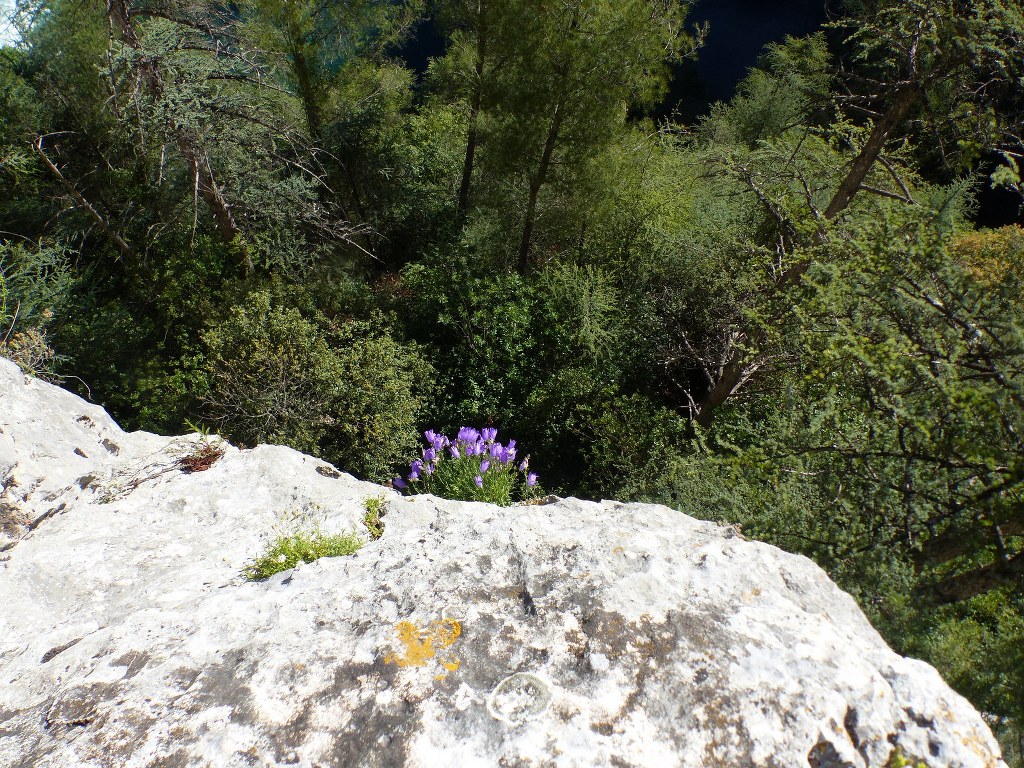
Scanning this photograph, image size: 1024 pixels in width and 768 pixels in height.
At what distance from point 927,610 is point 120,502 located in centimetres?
447

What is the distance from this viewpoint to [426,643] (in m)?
2.04

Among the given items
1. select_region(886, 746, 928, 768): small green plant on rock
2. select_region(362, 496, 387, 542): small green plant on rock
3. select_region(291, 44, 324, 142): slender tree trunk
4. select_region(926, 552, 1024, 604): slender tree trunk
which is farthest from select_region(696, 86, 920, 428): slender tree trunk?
select_region(291, 44, 324, 142): slender tree trunk

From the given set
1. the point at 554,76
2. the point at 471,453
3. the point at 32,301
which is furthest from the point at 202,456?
the point at 554,76

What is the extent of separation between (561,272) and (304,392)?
4.09 metres

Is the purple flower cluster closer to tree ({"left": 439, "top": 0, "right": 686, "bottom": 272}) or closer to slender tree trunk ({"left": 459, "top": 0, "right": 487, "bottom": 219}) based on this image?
tree ({"left": 439, "top": 0, "right": 686, "bottom": 272})

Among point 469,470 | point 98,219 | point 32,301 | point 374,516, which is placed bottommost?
point 469,470

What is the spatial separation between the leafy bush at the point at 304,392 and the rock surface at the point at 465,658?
3729 millimetres

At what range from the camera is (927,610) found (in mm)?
3381

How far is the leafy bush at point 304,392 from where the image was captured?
6.73 metres

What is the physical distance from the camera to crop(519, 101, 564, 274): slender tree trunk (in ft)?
28.8

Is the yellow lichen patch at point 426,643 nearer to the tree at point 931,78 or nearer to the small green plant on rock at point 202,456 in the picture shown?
the small green plant on rock at point 202,456

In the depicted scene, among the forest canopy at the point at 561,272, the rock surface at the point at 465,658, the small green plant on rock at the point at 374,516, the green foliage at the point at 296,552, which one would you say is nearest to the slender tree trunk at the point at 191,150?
the forest canopy at the point at 561,272

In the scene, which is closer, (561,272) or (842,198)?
(842,198)

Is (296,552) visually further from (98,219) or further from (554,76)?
(98,219)
